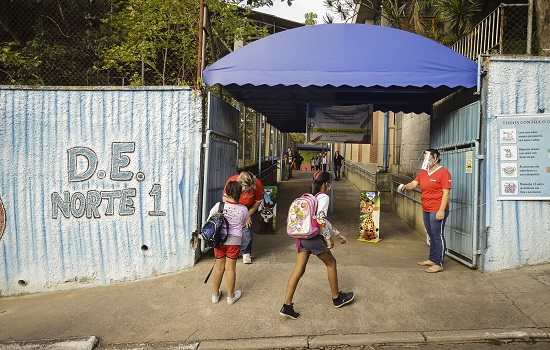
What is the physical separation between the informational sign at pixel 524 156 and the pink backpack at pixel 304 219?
2932mm

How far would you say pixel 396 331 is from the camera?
4.18 meters

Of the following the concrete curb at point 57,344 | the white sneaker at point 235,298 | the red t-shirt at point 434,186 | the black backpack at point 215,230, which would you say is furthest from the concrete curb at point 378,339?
the red t-shirt at point 434,186

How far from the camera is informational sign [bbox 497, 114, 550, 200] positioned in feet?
17.7

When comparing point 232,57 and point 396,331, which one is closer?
point 396,331

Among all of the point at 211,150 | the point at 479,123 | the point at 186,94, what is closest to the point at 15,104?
the point at 186,94

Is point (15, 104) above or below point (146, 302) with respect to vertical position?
above

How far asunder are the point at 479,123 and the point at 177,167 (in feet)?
13.9

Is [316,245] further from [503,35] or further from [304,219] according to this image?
[503,35]

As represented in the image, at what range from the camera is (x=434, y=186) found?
5.48 meters

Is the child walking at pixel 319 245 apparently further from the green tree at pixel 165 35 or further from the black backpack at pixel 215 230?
the green tree at pixel 165 35

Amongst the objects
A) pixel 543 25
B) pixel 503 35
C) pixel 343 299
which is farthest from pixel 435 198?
pixel 543 25

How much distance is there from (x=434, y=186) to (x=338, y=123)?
364 cm

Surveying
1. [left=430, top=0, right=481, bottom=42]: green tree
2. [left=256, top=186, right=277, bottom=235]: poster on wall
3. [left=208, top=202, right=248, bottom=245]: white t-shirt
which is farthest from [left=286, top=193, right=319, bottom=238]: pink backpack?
[left=430, top=0, right=481, bottom=42]: green tree

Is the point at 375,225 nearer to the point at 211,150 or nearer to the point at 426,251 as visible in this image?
the point at 426,251
